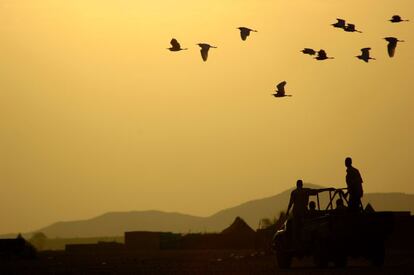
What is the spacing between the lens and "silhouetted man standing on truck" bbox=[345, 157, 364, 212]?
112ft

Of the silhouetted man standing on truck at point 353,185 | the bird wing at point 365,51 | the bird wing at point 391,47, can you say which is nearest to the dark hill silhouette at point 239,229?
the bird wing at point 365,51

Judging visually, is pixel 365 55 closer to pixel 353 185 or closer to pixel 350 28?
pixel 350 28

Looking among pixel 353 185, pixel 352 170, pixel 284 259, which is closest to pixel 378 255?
pixel 353 185

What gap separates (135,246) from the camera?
106 m

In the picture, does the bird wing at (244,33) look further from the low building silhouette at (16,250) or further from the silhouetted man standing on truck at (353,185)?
the silhouetted man standing on truck at (353,185)

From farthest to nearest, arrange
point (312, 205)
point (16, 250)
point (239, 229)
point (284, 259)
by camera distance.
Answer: point (239, 229) → point (16, 250) → point (284, 259) → point (312, 205)

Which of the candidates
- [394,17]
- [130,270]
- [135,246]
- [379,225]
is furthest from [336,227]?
[135,246]

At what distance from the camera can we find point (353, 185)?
34.2m

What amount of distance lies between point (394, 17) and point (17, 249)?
26.6 meters

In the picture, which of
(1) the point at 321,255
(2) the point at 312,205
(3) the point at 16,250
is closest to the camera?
(1) the point at 321,255

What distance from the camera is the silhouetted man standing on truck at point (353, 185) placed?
3422 cm

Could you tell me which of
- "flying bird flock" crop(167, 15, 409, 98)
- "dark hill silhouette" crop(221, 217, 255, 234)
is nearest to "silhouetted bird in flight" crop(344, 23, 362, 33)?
"flying bird flock" crop(167, 15, 409, 98)

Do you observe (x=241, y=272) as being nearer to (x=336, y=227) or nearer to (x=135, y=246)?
(x=336, y=227)

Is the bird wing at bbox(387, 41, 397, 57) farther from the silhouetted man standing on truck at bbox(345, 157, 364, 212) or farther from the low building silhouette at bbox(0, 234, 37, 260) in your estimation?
the low building silhouette at bbox(0, 234, 37, 260)
